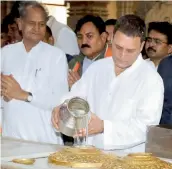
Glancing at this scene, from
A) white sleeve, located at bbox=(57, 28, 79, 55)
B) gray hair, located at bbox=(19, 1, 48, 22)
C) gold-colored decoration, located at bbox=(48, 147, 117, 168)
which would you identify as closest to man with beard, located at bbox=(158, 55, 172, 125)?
gold-colored decoration, located at bbox=(48, 147, 117, 168)

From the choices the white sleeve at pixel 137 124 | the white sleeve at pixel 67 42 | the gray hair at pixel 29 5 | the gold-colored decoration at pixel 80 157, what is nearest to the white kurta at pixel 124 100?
the white sleeve at pixel 137 124

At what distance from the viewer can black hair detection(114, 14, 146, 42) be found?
8.89 ft

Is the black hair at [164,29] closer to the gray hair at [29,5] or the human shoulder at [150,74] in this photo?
the gray hair at [29,5]

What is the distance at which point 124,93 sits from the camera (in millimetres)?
2834

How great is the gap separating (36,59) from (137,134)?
1186mm

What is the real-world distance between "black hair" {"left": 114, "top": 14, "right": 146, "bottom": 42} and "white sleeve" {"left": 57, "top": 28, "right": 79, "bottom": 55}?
2.00 m

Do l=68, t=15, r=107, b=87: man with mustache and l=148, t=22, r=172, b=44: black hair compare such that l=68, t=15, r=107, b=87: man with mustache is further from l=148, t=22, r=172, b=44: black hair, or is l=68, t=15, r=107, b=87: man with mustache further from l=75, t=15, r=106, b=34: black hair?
l=148, t=22, r=172, b=44: black hair

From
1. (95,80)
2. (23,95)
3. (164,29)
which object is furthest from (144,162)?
(164,29)

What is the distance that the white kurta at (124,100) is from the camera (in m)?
2.65

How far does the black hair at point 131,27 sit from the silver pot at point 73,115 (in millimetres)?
486

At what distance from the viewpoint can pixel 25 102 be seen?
354cm

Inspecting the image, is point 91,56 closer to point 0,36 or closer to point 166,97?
point 166,97

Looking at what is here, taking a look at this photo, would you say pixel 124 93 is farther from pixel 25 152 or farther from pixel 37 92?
pixel 37 92

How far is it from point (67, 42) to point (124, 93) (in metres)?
2.06
